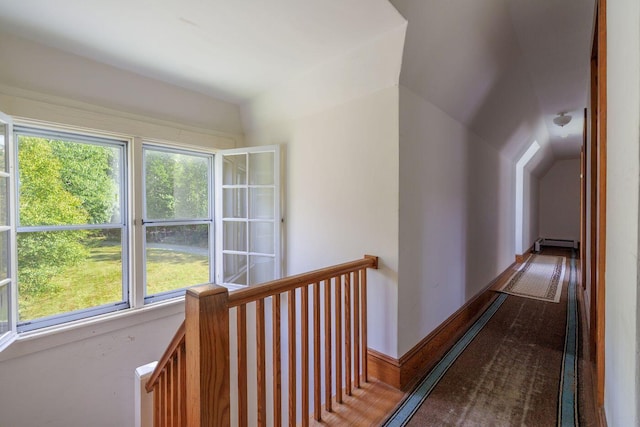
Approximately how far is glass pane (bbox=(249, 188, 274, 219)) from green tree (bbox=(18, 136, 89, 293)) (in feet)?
4.34

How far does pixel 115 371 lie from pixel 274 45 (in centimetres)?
261

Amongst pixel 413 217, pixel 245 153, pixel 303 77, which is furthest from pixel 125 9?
pixel 413 217

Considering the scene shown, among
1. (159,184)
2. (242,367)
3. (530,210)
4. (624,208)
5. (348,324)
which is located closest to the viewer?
(624,208)

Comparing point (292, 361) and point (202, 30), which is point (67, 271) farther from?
point (202, 30)

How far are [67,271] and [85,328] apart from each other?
16.9 inches

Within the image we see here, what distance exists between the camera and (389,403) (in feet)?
5.70

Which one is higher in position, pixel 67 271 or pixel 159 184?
pixel 159 184

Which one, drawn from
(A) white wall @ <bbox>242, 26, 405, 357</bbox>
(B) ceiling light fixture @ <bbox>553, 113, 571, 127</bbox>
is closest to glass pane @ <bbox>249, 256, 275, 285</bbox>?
(A) white wall @ <bbox>242, 26, 405, 357</bbox>

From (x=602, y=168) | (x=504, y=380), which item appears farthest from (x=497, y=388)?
(x=602, y=168)

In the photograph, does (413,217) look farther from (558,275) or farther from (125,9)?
(558,275)

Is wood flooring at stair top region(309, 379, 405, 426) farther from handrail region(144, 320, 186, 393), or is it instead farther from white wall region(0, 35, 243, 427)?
white wall region(0, 35, 243, 427)

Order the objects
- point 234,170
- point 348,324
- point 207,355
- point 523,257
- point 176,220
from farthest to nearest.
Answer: point 523,257, point 234,170, point 176,220, point 348,324, point 207,355

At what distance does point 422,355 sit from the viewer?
2.09 m

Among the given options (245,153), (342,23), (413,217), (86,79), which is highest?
(342,23)
